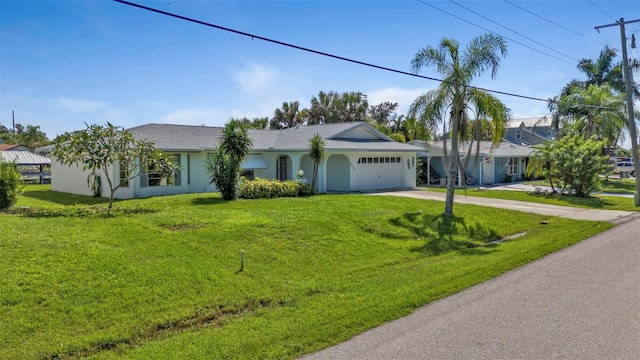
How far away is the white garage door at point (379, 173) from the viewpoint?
972 inches

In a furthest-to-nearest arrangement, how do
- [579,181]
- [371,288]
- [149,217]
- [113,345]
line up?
[579,181] → [149,217] → [371,288] → [113,345]

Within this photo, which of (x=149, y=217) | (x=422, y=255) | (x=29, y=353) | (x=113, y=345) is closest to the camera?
(x=29, y=353)

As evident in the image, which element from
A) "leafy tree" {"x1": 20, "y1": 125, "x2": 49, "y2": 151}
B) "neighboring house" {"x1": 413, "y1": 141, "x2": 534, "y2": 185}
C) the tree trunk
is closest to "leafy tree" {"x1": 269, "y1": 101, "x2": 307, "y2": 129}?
"neighboring house" {"x1": 413, "y1": 141, "x2": 534, "y2": 185}

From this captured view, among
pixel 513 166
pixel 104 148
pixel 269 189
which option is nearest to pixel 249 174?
pixel 269 189

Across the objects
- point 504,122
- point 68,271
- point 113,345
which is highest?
point 504,122

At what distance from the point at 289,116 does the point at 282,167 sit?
2599cm

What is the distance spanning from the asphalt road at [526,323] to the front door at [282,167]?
1748 cm

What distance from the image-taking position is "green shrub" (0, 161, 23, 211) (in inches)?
496

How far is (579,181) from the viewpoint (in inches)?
918

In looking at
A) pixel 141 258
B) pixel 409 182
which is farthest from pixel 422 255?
pixel 409 182

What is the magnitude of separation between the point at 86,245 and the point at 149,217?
10.7 ft

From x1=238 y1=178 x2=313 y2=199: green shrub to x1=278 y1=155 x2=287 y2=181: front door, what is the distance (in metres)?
4.83

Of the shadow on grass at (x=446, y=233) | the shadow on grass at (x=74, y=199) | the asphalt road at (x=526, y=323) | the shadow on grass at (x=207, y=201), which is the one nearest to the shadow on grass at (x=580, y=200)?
the shadow on grass at (x=446, y=233)

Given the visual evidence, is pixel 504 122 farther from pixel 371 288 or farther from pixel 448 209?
pixel 371 288
